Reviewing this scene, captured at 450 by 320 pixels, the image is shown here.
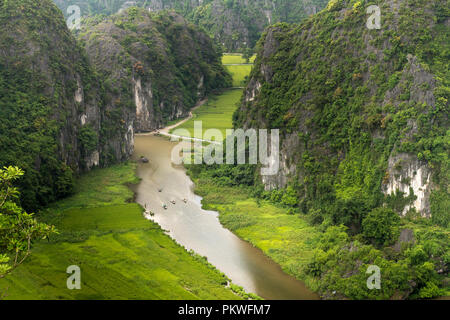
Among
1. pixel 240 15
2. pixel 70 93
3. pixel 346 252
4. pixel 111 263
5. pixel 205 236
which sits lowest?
pixel 205 236

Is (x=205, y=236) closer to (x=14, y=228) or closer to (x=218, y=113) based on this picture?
(x=14, y=228)

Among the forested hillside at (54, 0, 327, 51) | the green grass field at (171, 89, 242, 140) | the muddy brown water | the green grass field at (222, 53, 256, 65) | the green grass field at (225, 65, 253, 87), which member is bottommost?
the muddy brown water

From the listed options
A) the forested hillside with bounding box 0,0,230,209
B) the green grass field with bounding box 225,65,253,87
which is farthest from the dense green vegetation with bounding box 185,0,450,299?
the green grass field with bounding box 225,65,253,87

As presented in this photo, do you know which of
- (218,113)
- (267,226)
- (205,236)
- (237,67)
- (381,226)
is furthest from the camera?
(237,67)

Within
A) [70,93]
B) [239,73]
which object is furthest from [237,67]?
[70,93]

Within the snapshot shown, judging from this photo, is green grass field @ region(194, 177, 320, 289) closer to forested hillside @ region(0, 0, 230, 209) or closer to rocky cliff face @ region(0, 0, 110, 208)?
rocky cliff face @ region(0, 0, 110, 208)

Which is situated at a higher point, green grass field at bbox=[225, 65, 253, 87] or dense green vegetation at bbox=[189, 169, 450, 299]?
green grass field at bbox=[225, 65, 253, 87]
